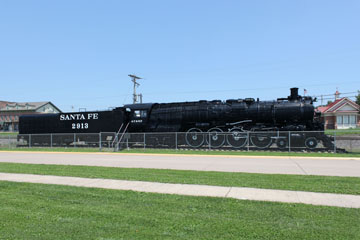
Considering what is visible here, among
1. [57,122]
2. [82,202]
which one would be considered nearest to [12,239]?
[82,202]

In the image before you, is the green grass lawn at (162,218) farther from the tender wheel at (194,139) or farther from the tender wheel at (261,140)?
the tender wheel at (194,139)

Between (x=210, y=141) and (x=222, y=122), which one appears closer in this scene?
(x=210, y=141)

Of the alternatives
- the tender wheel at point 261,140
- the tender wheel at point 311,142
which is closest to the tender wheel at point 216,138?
the tender wheel at point 261,140

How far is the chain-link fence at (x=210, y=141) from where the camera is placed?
17.8 m

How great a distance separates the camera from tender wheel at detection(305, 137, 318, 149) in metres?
17.6

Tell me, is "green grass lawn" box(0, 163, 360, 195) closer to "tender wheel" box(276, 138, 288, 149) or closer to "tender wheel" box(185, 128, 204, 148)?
Answer: "tender wheel" box(276, 138, 288, 149)

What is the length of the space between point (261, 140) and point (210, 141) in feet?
11.5

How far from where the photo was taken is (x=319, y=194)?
21.4 ft

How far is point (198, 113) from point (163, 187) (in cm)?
1394

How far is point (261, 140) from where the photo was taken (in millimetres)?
19000

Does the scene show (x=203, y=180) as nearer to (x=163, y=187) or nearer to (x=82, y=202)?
(x=163, y=187)

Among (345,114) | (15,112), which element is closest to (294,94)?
(345,114)

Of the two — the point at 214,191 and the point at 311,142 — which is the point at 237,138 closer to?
the point at 311,142

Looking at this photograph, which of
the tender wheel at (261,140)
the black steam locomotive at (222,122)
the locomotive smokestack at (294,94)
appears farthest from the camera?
the locomotive smokestack at (294,94)
